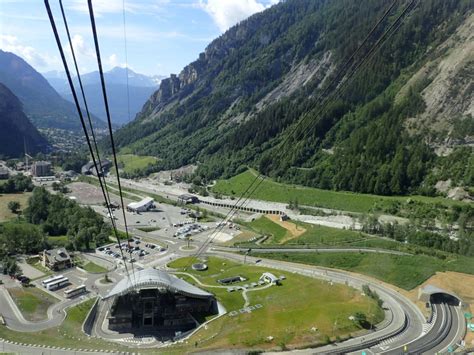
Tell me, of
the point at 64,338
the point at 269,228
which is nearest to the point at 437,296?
the point at 269,228

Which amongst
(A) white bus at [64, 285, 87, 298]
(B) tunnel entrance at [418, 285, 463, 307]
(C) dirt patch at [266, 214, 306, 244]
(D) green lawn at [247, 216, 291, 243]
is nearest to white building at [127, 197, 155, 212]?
(D) green lawn at [247, 216, 291, 243]

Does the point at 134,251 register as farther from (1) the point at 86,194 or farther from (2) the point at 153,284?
(1) the point at 86,194

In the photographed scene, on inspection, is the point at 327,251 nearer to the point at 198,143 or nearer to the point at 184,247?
the point at 184,247

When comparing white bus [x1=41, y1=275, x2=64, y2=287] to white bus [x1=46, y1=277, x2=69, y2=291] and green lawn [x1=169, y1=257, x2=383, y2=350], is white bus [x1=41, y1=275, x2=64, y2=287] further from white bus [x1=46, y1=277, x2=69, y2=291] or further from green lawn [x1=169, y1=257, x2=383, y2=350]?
green lawn [x1=169, y1=257, x2=383, y2=350]

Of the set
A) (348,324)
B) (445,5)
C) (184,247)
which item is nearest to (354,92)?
(445,5)

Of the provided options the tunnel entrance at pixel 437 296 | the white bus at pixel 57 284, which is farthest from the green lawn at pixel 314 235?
the white bus at pixel 57 284
